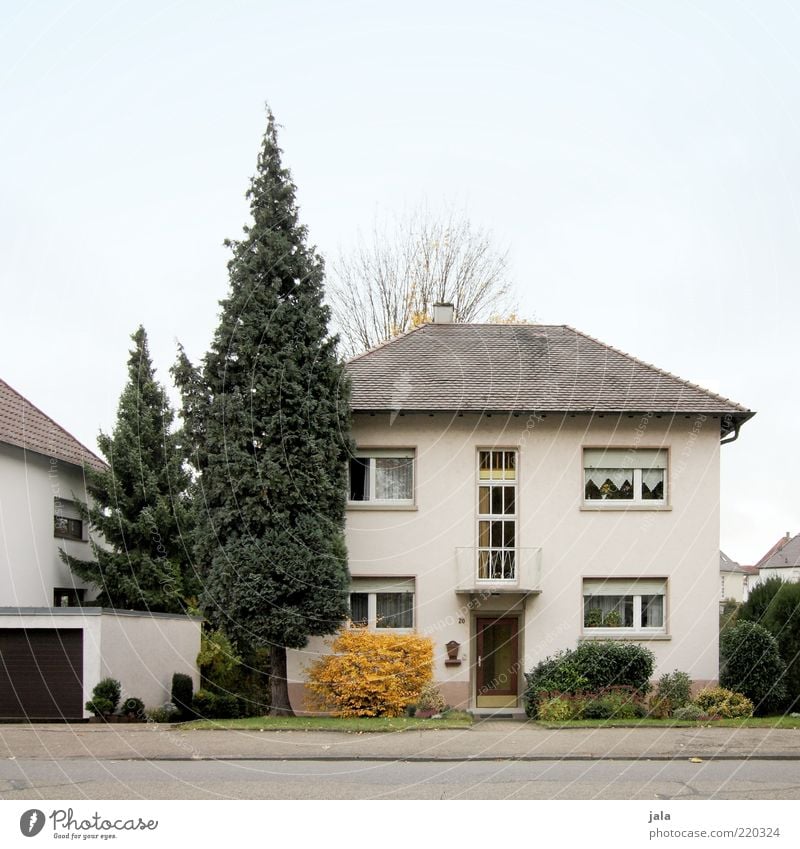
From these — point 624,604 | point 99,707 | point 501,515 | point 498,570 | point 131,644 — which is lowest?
point 99,707

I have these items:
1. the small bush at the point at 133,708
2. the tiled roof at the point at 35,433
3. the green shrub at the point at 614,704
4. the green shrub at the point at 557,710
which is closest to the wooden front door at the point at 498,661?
the green shrub at the point at 557,710

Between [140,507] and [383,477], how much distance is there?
8664mm

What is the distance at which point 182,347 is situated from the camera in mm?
21609

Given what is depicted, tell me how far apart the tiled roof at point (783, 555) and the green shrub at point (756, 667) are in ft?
103

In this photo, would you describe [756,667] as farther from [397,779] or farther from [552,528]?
[397,779]

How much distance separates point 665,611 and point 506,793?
13.4 meters

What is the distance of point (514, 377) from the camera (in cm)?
2459

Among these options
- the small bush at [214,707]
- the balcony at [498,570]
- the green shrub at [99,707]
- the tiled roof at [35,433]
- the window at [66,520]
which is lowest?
the small bush at [214,707]

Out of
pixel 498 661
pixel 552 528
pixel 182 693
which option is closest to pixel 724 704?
pixel 498 661

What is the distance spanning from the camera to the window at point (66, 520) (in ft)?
90.8

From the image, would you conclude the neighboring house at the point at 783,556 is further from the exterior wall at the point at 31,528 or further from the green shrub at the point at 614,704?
the exterior wall at the point at 31,528

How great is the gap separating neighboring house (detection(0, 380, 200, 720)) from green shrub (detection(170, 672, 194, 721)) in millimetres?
435

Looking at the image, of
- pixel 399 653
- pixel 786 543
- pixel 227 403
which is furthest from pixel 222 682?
pixel 786 543

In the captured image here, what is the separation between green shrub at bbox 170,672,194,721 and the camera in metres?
22.4
